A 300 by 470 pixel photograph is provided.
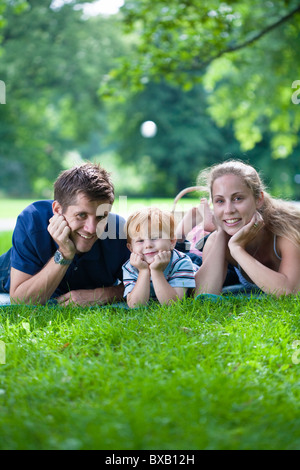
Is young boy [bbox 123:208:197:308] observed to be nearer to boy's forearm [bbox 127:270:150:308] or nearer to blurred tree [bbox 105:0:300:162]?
boy's forearm [bbox 127:270:150:308]

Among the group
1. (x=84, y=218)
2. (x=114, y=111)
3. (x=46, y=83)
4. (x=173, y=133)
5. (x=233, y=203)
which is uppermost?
(x=46, y=83)

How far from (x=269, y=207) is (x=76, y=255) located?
176cm

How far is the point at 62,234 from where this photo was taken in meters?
3.91

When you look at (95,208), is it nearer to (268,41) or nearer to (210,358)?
(210,358)

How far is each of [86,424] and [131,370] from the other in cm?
57

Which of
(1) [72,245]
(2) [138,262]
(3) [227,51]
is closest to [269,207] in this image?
(2) [138,262]

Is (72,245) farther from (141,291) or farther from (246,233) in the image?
(246,233)

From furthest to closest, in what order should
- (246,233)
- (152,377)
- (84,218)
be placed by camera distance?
(246,233) → (84,218) → (152,377)

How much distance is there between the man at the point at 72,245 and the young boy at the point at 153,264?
0.23 meters

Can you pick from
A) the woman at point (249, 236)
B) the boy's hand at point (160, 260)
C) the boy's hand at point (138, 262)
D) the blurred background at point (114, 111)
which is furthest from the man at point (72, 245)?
the blurred background at point (114, 111)

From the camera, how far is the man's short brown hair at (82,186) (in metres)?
4.00
